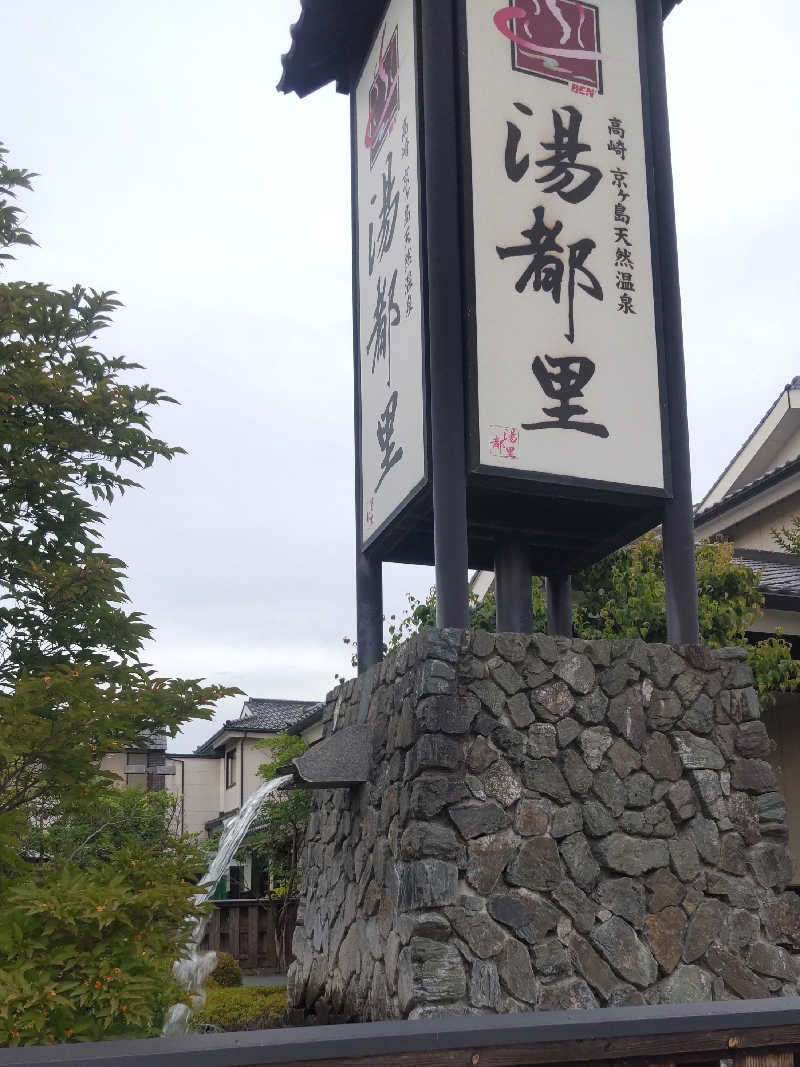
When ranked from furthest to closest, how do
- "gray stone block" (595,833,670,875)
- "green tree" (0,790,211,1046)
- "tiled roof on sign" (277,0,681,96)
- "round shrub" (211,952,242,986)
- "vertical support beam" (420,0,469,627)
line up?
"round shrub" (211,952,242,986) → "tiled roof on sign" (277,0,681,96) → "vertical support beam" (420,0,469,627) → "gray stone block" (595,833,670,875) → "green tree" (0,790,211,1046)

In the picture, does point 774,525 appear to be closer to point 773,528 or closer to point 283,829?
point 773,528

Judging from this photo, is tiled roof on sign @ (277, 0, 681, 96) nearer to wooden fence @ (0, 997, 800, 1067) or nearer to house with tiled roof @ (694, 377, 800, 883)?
house with tiled roof @ (694, 377, 800, 883)

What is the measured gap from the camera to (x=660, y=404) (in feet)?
31.7

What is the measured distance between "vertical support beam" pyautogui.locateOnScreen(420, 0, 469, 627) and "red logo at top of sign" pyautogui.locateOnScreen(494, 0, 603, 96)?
63cm

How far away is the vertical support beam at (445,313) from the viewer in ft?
28.1

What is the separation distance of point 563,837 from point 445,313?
175 inches

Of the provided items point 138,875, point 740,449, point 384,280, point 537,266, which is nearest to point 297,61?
point 384,280

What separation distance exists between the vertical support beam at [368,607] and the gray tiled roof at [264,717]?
21.8 metres

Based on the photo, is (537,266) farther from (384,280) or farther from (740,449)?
(740,449)

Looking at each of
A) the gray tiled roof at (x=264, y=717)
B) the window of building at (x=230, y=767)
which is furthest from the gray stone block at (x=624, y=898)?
the window of building at (x=230, y=767)

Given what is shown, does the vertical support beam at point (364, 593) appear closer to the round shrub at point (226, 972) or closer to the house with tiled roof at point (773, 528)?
the house with tiled roof at point (773, 528)

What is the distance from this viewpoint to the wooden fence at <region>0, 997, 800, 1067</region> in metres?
2.30

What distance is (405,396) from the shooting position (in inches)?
388

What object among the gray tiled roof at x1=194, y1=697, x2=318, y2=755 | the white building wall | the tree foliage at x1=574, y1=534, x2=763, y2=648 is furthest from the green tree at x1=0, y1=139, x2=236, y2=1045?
the white building wall
